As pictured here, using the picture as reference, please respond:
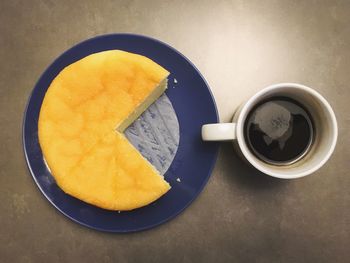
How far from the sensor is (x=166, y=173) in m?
0.86

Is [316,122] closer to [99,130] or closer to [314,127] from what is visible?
[314,127]

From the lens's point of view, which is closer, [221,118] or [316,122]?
[316,122]

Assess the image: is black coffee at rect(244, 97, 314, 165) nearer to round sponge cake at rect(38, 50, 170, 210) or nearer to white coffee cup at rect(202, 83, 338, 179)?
white coffee cup at rect(202, 83, 338, 179)

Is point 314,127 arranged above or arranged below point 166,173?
above

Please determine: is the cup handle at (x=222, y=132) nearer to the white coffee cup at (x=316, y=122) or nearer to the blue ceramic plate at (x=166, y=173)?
the white coffee cup at (x=316, y=122)

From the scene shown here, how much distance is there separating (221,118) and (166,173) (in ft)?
0.59

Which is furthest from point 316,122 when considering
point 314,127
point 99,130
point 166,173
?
point 99,130

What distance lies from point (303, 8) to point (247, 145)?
0.38 meters

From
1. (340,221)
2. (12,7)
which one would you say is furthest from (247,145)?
(12,7)

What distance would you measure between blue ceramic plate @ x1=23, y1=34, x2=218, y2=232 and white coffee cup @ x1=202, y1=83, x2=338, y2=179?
0.12m

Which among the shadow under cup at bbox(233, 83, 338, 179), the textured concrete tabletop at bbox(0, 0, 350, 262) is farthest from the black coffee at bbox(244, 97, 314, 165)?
the textured concrete tabletop at bbox(0, 0, 350, 262)

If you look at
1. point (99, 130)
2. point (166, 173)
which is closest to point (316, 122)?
point (166, 173)

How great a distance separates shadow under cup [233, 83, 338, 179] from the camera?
72 centimetres

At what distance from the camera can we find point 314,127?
781mm
